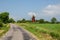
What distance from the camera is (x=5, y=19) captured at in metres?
145

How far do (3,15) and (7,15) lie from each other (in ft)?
11.7

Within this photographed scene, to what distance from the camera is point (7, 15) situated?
14688cm

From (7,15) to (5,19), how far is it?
12.6 ft

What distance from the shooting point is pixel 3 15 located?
144750 mm

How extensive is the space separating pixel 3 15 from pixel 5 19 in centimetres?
351
